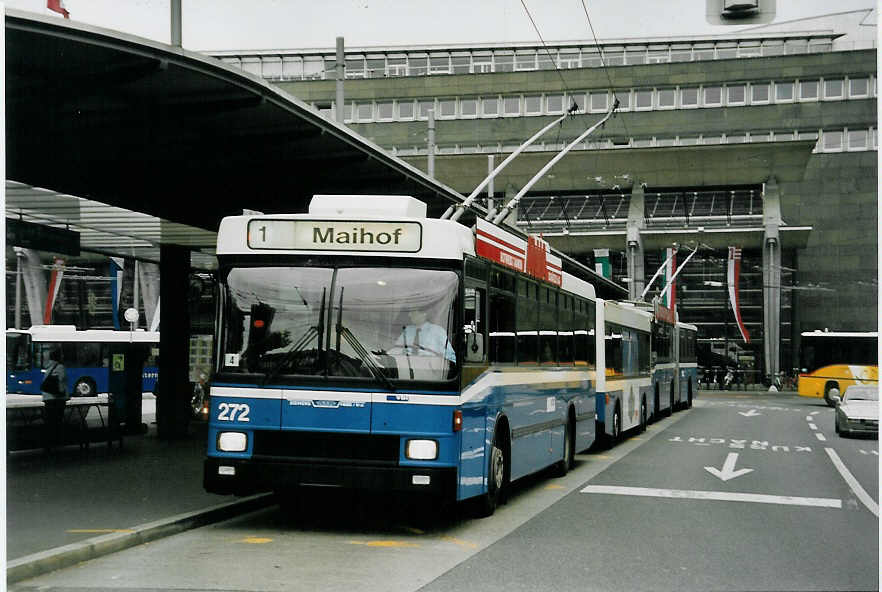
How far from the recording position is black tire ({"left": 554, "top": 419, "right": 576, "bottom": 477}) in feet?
54.9

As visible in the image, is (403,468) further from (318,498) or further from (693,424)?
(693,424)

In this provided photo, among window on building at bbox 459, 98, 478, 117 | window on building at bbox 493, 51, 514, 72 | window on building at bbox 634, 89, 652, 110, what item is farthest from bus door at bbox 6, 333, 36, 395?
window on building at bbox 634, 89, 652, 110

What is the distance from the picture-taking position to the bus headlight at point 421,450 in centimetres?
1046

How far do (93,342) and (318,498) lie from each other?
121ft

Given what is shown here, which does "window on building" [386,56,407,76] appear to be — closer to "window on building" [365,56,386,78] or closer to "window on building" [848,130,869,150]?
"window on building" [365,56,386,78]

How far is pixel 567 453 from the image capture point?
56.1 feet

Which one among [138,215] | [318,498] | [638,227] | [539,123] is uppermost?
[539,123]

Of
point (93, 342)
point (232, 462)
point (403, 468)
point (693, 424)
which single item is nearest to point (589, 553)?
point (403, 468)

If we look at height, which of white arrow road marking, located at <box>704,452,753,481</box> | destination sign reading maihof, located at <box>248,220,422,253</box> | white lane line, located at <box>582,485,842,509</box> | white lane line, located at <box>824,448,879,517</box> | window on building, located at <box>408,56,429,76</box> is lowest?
white lane line, located at <box>824,448,879,517</box>

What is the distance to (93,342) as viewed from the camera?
4803cm

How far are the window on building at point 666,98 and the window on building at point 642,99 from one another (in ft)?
1.90

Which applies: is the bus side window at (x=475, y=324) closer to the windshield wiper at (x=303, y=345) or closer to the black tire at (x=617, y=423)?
the windshield wiper at (x=303, y=345)

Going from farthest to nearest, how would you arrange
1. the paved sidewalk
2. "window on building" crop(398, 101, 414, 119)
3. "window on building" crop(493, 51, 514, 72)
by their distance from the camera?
"window on building" crop(398, 101, 414, 119) < "window on building" crop(493, 51, 514, 72) < the paved sidewalk

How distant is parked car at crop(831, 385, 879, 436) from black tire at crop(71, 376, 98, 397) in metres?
29.9
